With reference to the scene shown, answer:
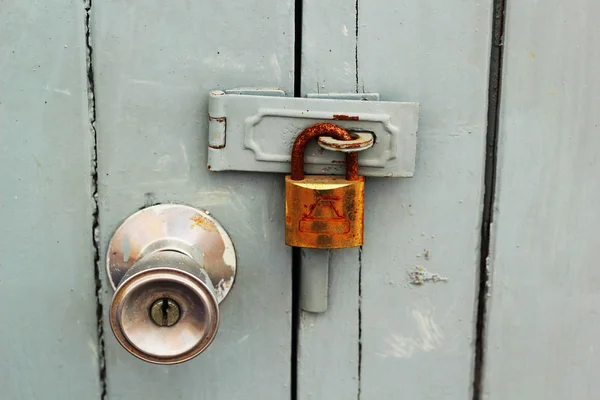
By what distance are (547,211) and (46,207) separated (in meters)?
0.52

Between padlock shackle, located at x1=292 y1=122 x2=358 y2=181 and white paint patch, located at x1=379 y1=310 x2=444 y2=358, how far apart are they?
0.20 meters

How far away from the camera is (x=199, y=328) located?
1.95 ft

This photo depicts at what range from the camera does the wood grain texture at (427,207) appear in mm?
650

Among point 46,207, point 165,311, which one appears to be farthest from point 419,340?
point 46,207

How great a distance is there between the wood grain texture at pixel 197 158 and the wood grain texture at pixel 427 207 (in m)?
0.09

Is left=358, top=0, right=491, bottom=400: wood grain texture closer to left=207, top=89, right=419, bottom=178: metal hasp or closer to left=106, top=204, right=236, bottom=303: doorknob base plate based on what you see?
left=207, top=89, right=419, bottom=178: metal hasp

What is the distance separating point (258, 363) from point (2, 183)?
33 cm

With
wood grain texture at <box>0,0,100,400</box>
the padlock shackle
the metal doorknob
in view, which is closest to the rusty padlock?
the padlock shackle

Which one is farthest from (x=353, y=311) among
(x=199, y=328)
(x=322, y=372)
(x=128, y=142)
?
(x=128, y=142)

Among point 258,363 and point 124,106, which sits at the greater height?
point 124,106

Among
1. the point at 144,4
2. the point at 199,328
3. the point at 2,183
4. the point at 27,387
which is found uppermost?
the point at 144,4

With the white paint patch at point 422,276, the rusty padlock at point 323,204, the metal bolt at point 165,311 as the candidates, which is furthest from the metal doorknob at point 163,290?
the white paint patch at point 422,276

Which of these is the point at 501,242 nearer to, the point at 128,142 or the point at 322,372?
the point at 322,372

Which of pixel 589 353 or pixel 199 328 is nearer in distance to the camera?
pixel 199 328
